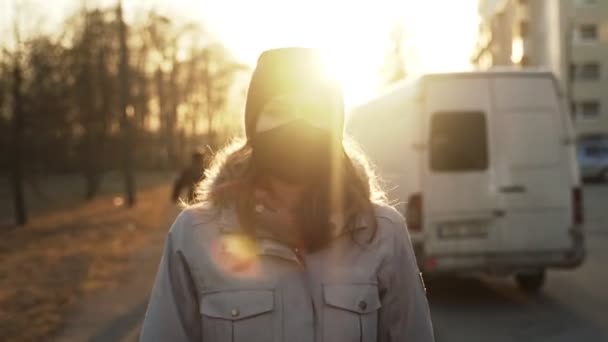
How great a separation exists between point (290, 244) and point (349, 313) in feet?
0.74

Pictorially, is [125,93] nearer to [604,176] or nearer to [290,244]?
[604,176]

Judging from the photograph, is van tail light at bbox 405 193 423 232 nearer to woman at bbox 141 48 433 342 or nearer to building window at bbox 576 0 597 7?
woman at bbox 141 48 433 342

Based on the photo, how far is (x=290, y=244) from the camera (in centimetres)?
234

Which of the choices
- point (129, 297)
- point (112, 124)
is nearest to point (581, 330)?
point (129, 297)

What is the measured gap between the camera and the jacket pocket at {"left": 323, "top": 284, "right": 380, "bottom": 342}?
227 cm

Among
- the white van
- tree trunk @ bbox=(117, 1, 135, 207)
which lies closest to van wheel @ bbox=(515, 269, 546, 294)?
the white van

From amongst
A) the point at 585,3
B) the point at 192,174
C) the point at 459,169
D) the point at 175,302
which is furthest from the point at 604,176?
the point at 175,302

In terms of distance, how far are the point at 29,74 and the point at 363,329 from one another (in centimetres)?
2145

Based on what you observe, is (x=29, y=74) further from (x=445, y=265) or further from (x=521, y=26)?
(x=521, y=26)

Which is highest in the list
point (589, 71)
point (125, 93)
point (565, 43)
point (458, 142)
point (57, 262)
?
point (458, 142)

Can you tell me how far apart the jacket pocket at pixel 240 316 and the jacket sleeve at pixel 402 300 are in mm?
311

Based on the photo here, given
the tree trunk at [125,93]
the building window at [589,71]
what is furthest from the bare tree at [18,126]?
the building window at [589,71]

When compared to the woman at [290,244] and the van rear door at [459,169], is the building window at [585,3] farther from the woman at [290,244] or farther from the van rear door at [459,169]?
the woman at [290,244]

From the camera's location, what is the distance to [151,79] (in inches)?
2229
